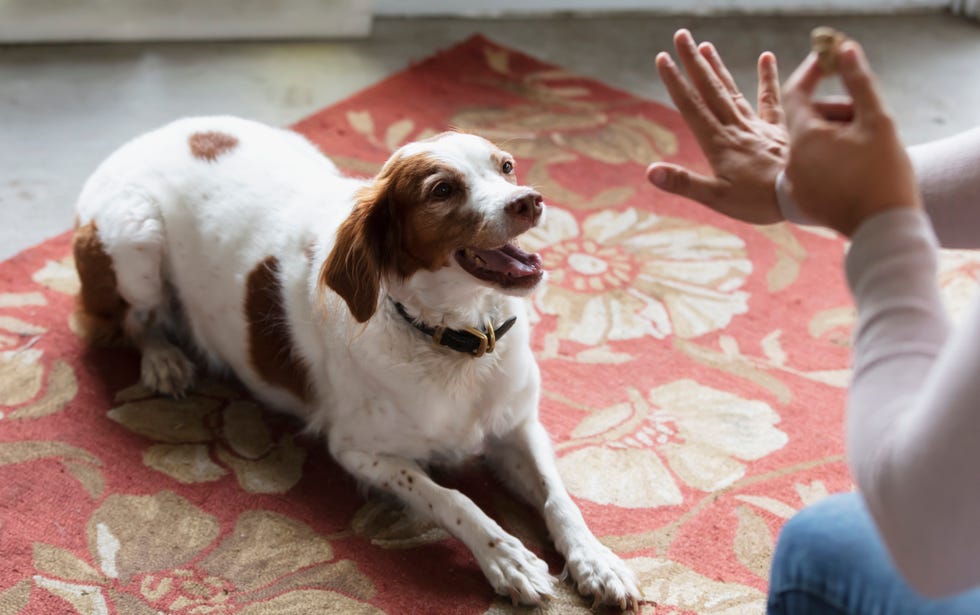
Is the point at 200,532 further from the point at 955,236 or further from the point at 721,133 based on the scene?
the point at 955,236

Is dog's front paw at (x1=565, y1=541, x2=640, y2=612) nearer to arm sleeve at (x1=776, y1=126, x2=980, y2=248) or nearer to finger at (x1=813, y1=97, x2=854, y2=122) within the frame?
arm sleeve at (x1=776, y1=126, x2=980, y2=248)

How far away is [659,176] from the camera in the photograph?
4.47 feet

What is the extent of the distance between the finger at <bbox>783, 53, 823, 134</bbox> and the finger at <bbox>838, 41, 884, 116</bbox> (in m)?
0.04

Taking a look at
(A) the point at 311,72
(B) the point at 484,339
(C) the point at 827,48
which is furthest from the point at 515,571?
(A) the point at 311,72

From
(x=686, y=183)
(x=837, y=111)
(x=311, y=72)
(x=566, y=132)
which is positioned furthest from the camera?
(x=311, y=72)

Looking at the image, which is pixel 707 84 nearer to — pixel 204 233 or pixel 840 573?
pixel 840 573

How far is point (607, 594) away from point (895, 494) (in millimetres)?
811

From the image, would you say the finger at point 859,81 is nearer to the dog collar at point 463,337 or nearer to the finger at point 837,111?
the finger at point 837,111

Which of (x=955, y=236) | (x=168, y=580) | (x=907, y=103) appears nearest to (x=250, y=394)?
(x=168, y=580)

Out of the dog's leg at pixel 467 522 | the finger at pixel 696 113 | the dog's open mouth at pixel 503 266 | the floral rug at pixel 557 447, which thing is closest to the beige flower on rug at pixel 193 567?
the floral rug at pixel 557 447

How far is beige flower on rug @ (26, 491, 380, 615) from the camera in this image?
173 centimetres

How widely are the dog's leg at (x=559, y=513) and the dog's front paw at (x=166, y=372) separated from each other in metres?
0.66

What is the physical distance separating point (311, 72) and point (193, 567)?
2.01m

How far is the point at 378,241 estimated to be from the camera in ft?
5.81
